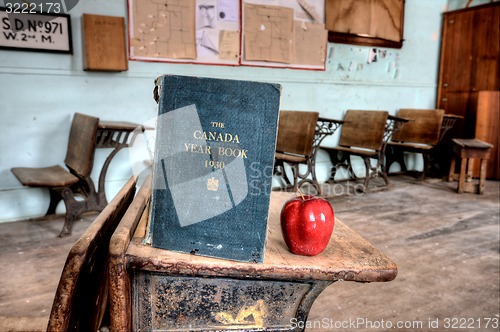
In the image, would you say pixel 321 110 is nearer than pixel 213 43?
No

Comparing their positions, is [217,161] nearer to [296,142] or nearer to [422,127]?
[296,142]

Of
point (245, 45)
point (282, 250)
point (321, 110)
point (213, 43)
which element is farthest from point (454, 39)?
point (282, 250)

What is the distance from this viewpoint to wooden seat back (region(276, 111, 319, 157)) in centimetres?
428

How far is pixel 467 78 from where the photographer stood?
20.7ft

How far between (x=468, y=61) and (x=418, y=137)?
154 centimetres

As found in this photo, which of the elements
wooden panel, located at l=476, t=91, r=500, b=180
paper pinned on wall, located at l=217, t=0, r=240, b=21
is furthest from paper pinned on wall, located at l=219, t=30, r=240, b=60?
wooden panel, located at l=476, t=91, r=500, b=180

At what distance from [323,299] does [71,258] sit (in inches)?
72.4

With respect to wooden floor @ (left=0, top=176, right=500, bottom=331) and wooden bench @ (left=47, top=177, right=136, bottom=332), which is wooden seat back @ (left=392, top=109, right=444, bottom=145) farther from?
wooden bench @ (left=47, top=177, right=136, bottom=332)

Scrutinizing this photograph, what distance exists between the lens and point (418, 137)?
588cm

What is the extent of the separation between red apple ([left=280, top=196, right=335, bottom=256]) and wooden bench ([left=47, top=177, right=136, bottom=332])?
0.39 metres

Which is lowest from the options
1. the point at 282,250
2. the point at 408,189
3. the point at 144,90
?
the point at 408,189

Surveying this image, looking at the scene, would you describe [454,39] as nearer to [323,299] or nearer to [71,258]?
[323,299]

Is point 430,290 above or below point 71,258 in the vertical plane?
below

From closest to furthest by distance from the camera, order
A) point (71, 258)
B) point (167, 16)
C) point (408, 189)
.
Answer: point (71, 258)
point (167, 16)
point (408, 189)
